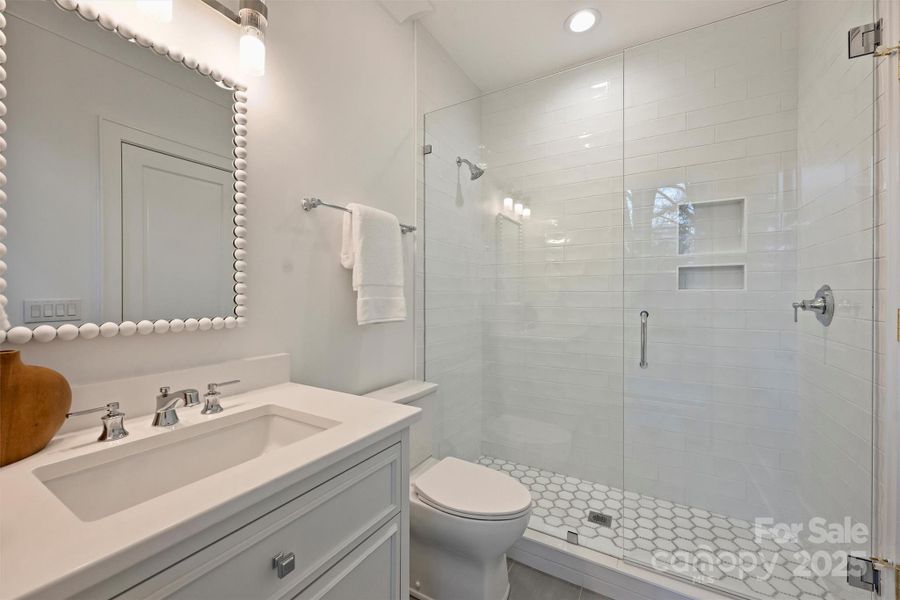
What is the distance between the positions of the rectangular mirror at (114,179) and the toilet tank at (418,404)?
72cm

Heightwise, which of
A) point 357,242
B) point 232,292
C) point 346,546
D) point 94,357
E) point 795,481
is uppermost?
point 357,242

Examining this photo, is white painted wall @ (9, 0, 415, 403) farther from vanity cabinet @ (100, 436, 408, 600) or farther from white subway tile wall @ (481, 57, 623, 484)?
white subway tile wall @ (481, 57, 623, 484)

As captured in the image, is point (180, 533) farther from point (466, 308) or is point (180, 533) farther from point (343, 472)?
point (466, 308)

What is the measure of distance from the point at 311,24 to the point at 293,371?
127 centimetres

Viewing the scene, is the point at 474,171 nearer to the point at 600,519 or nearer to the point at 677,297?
the point at 677,297

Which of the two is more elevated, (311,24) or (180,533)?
(311,24)

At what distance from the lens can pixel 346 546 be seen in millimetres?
814

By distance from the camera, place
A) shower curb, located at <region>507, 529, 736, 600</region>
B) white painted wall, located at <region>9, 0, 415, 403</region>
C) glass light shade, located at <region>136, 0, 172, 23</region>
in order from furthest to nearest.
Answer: shower curb, located at <region>507, 529, 736, 600</region> < white painted wall, located at <region>9, 0, 415, 403</region> < glass light shade, located at <region>136, 0, 172, 23</region>

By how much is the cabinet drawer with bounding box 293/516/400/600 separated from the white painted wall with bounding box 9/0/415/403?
0.66m

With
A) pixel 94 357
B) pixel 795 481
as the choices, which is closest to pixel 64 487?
pixel 94 357

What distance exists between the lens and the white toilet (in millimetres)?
1294

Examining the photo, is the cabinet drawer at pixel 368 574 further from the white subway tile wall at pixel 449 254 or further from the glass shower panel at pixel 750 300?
the glass shower panel at pixel 750 300

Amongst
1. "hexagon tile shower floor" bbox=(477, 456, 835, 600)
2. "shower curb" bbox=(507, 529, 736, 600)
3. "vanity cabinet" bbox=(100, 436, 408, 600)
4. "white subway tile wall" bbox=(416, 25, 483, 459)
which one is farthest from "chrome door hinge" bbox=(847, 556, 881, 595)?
"white subway tile wall" bbox=(416, 25, 483, 459)

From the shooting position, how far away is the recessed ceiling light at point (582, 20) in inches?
72.9
